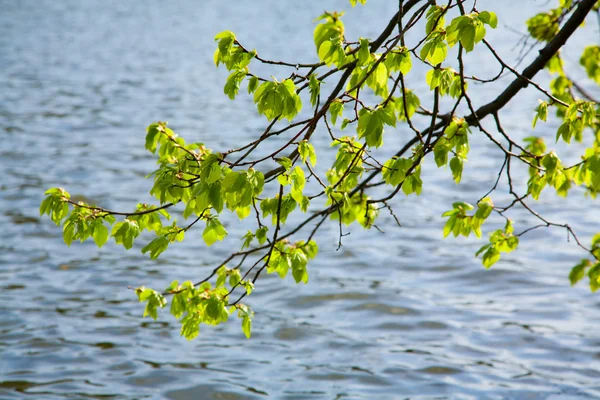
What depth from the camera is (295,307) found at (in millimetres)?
6762

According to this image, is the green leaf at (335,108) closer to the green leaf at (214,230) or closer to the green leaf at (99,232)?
the green leaf at (214,230)

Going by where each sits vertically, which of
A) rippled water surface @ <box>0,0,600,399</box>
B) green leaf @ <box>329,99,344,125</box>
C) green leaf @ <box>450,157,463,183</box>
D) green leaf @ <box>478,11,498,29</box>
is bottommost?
rippled water surface @ <box>0,0,600,399</box>

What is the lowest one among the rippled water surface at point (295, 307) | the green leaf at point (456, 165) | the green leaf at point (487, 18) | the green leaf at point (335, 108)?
the rippled water surface at point (295, 307)

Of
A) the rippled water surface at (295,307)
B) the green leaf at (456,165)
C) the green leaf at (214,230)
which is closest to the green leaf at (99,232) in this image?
the green leaf at (214,230)

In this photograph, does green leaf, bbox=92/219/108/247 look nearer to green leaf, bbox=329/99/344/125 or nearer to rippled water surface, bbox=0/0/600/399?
green leaf, bbox=329/99/344/125

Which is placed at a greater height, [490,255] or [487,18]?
[487,18]

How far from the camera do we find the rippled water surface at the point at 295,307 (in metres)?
5.44

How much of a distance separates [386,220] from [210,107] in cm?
613

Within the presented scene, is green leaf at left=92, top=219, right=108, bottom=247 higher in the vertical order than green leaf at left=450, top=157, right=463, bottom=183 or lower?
lower

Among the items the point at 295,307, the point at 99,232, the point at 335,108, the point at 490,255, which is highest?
the point at 335,108

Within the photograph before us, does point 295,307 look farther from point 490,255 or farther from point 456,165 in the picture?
point 456,165

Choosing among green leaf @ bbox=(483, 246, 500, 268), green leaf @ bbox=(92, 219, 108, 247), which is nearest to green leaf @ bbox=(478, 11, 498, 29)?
green leaf @ bbox=(483, 246, 500, 268)

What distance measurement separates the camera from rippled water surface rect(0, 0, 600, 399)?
5441 mm

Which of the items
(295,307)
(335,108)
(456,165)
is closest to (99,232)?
(335,108)
